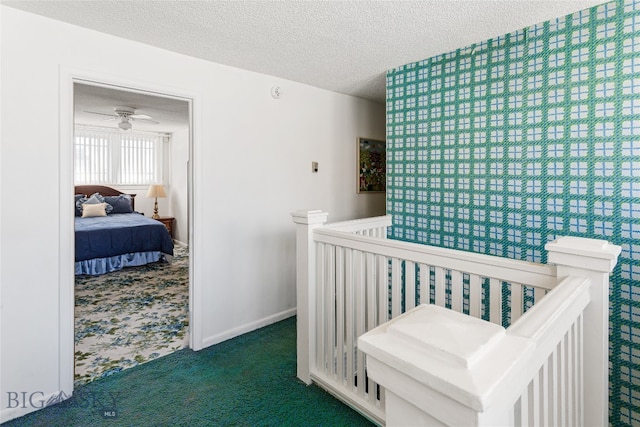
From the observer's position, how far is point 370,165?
409cm

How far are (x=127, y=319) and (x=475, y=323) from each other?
3401 mm

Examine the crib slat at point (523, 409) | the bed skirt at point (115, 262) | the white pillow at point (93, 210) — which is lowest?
the bed skirt at point (115, 262)

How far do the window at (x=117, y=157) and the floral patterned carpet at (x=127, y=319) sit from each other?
244 cm

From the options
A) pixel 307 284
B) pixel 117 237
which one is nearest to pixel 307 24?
pixel 307 284

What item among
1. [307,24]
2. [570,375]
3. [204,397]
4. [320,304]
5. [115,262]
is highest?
[307,24]

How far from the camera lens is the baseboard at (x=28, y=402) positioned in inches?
74.8

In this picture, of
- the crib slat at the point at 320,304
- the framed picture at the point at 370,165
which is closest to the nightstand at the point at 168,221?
the framed picture at the point at 370,165

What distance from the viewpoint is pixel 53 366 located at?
2064mm

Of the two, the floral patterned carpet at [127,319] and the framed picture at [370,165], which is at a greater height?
the framed picture at [370,165]

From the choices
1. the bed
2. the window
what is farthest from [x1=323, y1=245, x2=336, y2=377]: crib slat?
the window

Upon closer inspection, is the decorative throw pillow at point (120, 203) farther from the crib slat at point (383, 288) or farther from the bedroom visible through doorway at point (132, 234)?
the crib slat at point (383, 288)

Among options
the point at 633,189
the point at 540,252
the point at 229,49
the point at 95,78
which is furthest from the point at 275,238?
the point at 633,189

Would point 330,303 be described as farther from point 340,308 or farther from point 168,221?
point 168,221

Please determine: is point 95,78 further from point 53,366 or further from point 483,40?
point 483,40
